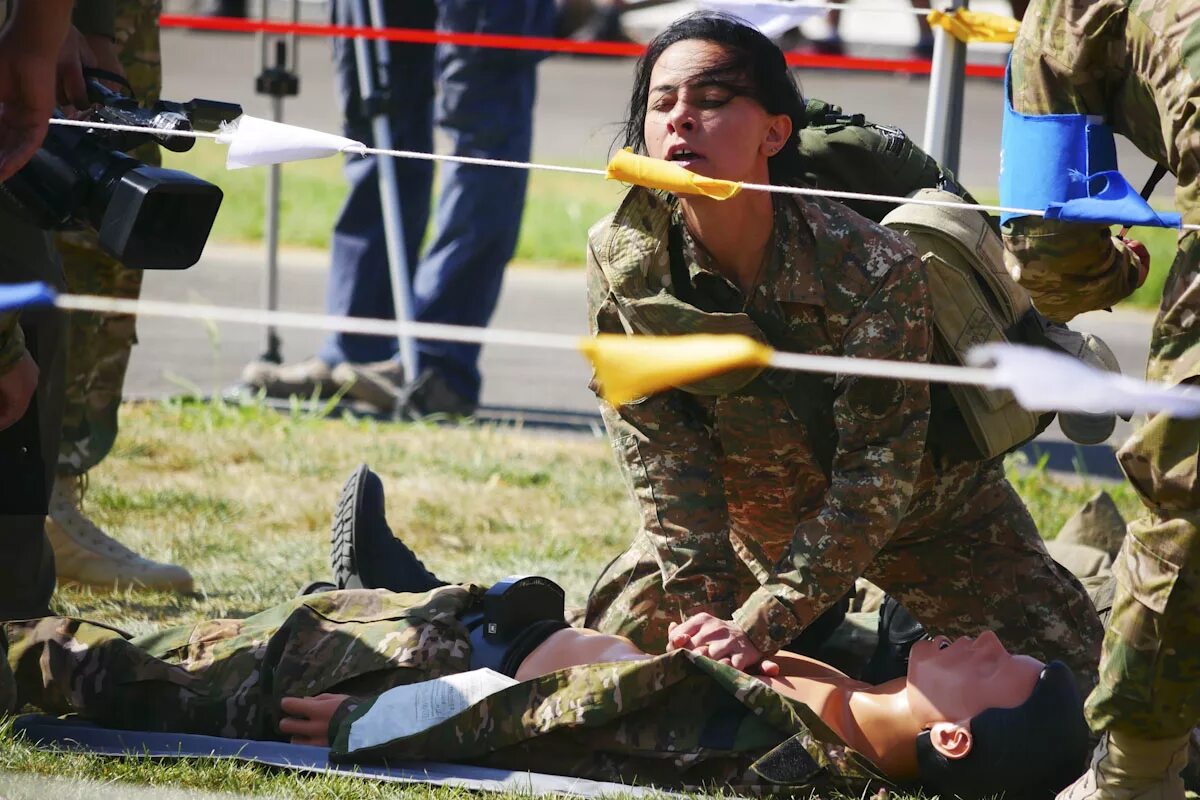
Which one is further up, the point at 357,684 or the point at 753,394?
the point at 753,394

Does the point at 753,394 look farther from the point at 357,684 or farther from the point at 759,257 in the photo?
the point at 357,684

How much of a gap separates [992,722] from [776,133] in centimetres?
110

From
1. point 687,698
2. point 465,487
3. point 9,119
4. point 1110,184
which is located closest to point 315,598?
point 687,698

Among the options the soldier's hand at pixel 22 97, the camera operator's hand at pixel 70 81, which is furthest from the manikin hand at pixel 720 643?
the camera operator's hand at pixel 70 81

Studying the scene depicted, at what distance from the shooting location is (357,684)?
2.91 meters

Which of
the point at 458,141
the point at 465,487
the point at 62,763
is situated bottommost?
the point at 465,487

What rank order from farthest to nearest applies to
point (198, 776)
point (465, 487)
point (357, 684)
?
point (465, 487)
point (357, 684)
point (198, 776)

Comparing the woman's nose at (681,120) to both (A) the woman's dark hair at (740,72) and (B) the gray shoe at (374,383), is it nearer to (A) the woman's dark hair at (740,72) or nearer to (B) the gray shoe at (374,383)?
(A) the woman's dark hair at (740,72)

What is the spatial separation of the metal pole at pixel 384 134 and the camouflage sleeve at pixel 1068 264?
3.37 meters

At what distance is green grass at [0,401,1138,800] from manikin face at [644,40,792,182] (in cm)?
137

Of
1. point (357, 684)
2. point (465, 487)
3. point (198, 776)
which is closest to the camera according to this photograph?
point (198, 776)

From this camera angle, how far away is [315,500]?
473cm

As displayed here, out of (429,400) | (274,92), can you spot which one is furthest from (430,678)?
(274,92)

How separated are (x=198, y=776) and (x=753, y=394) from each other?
46.5 inches
